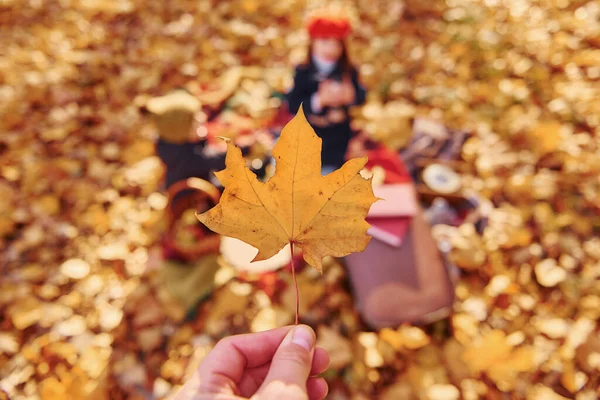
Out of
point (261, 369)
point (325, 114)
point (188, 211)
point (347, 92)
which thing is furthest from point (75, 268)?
point (347, 92)

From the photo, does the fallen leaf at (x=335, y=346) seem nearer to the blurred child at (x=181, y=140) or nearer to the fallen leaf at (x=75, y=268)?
the blurred child at (x=181, y=140)

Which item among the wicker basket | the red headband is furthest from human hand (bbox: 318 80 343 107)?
the wicker basket

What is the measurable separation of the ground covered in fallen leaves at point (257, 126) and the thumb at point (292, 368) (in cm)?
70

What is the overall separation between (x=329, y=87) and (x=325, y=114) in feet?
0.46

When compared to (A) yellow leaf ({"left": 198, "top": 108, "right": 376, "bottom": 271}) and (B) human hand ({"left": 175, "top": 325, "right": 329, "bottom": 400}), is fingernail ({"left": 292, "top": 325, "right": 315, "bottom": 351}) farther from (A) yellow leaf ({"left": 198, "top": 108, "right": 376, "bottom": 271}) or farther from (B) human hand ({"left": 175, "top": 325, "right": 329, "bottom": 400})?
(A) yellow leaf ({"left": 198, "top": 108, "right": 376, "bottom": 271})

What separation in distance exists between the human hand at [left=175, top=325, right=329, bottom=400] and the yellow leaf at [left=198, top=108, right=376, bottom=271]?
0.20 m

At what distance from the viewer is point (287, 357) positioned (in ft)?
2.44

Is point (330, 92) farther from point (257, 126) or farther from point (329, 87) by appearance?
point (257, 126)

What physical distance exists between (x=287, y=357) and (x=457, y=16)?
2946 millimetres

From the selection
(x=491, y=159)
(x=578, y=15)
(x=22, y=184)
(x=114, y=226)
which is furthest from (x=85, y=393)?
(x=578, y=15)

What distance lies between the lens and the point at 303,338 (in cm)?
78

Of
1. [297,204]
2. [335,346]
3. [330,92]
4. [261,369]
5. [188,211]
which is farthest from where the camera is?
[330,92]

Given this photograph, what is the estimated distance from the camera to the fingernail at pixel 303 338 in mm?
771

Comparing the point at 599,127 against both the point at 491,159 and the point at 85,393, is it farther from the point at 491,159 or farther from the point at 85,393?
the point at 85,393
